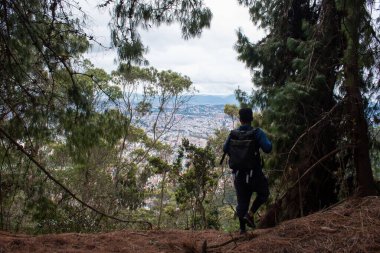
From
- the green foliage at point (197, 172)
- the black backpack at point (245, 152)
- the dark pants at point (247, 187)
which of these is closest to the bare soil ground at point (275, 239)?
the dark pants at point (247, 187)

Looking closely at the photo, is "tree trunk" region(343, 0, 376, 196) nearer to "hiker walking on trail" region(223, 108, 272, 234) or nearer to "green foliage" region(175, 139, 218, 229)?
"hiker walking on trail" region(223, 108, 272, 234)

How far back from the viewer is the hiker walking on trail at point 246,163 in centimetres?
384

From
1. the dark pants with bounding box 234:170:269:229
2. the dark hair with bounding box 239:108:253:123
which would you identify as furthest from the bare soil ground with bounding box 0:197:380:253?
the dark hair with bounding box 239:108:253:123

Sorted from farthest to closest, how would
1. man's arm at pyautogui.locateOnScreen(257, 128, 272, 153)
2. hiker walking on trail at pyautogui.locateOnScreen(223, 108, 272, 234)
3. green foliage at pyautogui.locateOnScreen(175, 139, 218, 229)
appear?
green foliage at pyautogui.locateOnScreen(175, 139, 218, 229) → hiker walking on trail at pyautogui.locateOnScreen(223, 108, 272, 234) → man's arm at pyautogui.locateOnScreen(257, 128, 272, 153)

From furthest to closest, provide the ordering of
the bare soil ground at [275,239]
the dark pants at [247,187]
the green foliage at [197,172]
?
the green foliage at [197,172], the dark pants at [247,187], the bare soil ground at [275,239]

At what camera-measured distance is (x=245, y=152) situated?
12.6 feet

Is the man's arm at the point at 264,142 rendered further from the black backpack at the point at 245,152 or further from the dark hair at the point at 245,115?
the dark hair at the point at 245,115

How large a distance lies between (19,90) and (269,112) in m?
3.24

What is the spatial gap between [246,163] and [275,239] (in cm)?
75

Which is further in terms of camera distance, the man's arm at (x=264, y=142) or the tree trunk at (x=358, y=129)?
the tree trunk at (x=358, y=129)

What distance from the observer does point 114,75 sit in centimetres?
1653

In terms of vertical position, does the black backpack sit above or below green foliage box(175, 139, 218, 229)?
below

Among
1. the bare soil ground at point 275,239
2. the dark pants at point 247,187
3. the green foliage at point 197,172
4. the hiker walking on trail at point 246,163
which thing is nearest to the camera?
the bare soil ground at point 275,239

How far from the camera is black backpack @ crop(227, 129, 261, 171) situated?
3836 mm
